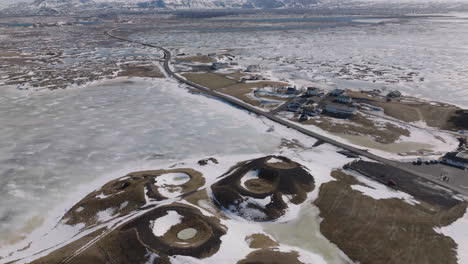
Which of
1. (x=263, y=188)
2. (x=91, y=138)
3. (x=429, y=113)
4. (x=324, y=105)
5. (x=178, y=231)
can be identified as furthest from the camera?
(x=324, y=105)

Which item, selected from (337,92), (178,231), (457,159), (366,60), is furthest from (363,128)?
(366,60)

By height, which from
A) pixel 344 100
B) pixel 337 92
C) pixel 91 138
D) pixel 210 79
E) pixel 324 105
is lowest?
pixel 91 138

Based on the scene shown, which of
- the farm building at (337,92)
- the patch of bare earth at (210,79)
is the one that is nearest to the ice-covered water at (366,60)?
the farm building at (337,92)

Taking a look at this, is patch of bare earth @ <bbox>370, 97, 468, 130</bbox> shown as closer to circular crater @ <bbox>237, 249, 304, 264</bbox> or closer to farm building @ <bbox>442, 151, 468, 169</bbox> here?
farm building @ <bbox>442, 151, 468, 169</bbox>

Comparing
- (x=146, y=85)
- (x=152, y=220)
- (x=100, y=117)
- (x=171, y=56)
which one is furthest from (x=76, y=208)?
(x=171, y=56)

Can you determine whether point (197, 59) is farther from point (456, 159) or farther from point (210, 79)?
point (456, 159)

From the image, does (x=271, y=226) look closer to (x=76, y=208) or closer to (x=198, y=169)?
(x=198, y=169)
